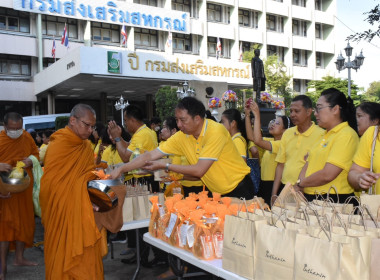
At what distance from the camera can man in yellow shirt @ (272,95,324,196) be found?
3.12 meters

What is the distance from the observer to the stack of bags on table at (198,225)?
77.4 inches

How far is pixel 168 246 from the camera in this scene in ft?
7.34

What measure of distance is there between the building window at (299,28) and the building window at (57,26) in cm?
1761

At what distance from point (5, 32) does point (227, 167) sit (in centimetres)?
2091

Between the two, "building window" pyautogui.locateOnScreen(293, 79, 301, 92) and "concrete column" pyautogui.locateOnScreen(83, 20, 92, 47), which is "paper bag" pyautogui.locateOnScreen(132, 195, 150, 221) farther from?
"building window" pyautogui.locateOnScreen(293, 79, 301, 92)

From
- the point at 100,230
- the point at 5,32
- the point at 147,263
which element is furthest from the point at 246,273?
the point at 5,32

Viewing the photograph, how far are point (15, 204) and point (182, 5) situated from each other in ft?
76.3

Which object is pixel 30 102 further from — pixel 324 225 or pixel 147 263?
pixel 324 225

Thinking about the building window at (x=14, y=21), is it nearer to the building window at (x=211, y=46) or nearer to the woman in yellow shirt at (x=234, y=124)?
the building window at (x=211, y=46)

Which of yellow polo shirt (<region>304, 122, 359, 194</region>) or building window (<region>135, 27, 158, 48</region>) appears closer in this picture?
yellow polo shirt (<region>304, 122, 359, 194</region>)

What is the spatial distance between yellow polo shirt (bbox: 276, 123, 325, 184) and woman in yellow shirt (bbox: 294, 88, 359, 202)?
0.32 m

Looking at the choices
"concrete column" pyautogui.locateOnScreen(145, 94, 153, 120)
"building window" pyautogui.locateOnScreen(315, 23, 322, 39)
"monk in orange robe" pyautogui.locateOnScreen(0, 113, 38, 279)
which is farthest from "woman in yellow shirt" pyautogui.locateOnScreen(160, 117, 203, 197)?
"building window" pyautogui.locateOnScreen(315, 23, 322, 39)

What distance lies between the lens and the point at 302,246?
1419mm

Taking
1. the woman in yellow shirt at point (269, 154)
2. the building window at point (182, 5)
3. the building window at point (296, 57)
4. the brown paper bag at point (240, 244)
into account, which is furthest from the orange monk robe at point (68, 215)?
the building window at point (296, 57)
